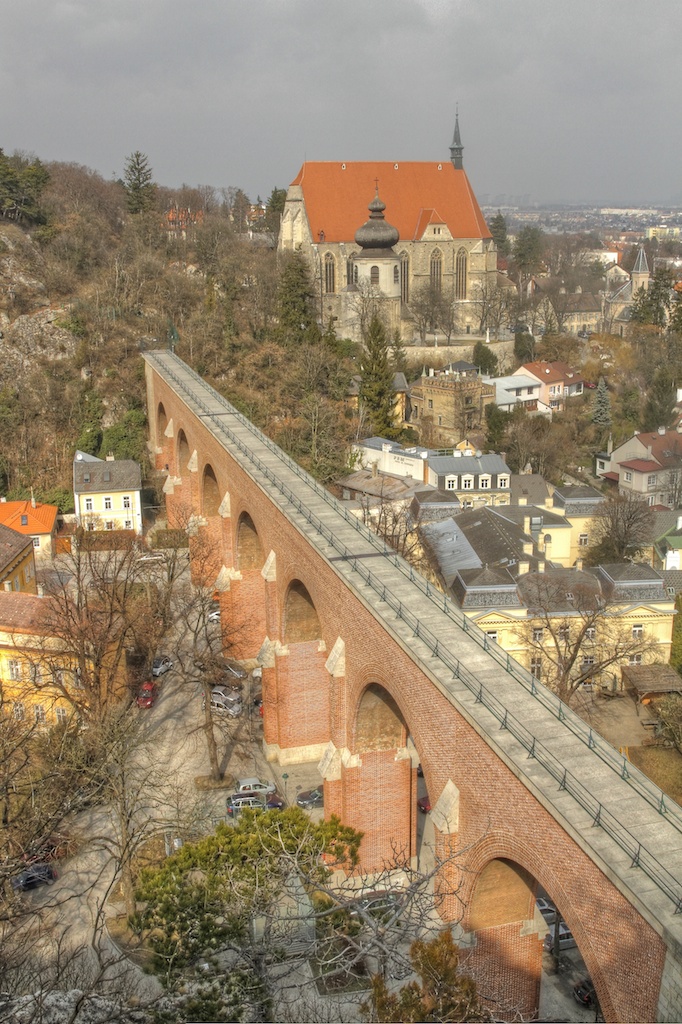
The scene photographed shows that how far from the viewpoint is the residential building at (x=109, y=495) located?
50.1 metres

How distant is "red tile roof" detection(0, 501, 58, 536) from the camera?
155 ft

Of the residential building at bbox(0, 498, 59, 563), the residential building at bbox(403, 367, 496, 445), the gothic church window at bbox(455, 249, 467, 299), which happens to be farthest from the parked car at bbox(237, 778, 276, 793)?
the gothic church window at bbox(455, 249, 467, 299)

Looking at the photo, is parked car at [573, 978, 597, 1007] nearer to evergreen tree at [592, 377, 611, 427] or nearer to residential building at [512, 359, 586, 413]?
evergreen tree at [592, 377, 611, 427]

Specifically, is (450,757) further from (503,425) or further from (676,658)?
(503,425)

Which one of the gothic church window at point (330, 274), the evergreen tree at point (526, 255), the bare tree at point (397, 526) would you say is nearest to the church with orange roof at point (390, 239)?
the gothic church window at point (330, 274)

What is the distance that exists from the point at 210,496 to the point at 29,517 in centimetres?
1283

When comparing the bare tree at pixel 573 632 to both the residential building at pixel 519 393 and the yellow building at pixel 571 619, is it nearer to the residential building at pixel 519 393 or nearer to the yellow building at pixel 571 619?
the yellow building at pixel 571 619

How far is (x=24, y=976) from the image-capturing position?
16.9 metres

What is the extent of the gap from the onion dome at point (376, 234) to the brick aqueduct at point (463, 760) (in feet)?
131

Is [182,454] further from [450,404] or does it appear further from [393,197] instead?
[393,197]

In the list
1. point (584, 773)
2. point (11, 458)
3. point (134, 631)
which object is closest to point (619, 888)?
point (584, 773)

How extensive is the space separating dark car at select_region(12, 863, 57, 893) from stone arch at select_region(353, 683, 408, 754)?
8.46 meters

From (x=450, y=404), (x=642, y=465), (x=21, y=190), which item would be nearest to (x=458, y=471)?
(x=450, y=404)

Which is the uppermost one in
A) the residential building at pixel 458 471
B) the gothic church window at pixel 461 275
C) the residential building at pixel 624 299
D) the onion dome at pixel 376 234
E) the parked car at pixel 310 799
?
the onion dome at pixel 376 234
